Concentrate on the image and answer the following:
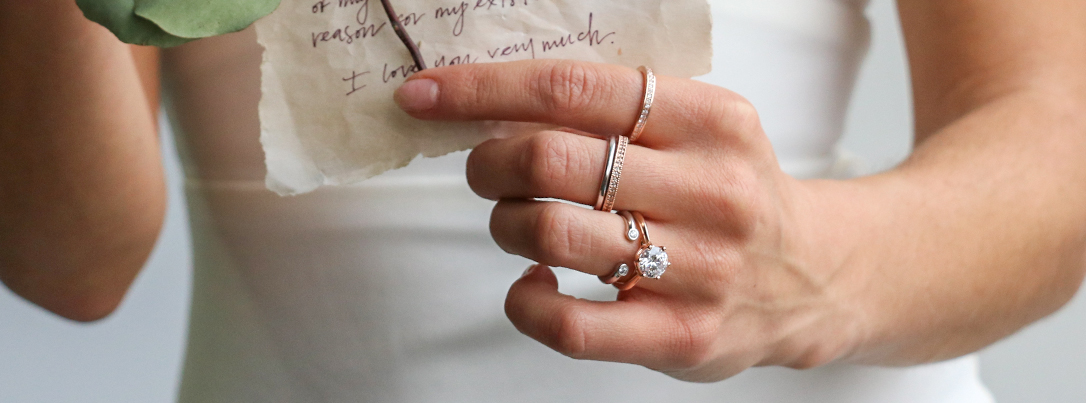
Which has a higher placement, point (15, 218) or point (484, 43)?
point (484, 43)

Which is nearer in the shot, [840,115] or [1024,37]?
[1024,37]

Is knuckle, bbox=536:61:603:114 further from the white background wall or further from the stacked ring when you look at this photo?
the white background wall

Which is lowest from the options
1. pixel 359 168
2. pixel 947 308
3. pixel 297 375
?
pixel 297 375

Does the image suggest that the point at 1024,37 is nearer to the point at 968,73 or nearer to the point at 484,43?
the point at 968,73

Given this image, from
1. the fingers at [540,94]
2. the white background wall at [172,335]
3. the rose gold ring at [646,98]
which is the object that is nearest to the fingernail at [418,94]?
the fingers at [540,94]

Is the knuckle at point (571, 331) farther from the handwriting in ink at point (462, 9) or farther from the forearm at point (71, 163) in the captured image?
the forearm at point (71, 163)

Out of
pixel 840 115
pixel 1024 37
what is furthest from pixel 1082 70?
pixel 840 115

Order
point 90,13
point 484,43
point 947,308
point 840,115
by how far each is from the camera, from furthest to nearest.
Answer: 1. point 840,115
2. point 947,308
3. point 484,43
4. point 90,13

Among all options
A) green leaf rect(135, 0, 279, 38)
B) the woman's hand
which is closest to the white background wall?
the woman's hand
